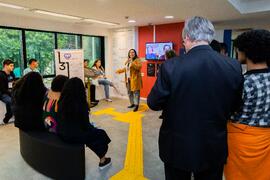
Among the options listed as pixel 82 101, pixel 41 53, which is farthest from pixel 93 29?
pixel 82 101

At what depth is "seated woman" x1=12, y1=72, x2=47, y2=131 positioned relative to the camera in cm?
260

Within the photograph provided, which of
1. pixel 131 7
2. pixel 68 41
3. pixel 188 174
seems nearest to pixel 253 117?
pixel 188 174

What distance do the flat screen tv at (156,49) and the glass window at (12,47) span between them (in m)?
3.37

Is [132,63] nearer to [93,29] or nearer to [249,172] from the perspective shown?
[93,29]

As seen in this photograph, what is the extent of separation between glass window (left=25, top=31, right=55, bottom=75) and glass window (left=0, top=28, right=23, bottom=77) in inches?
8.4

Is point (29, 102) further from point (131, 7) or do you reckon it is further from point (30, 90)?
point (131, 7)

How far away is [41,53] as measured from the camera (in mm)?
5871

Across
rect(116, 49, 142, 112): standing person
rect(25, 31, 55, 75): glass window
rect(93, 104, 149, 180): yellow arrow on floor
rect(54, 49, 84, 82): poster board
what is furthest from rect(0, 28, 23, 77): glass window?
rect(116, 49, 142, 112): standing person

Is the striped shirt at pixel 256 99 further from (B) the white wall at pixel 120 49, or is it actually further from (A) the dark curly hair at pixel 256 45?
(B) the white wall at pixel 120 49

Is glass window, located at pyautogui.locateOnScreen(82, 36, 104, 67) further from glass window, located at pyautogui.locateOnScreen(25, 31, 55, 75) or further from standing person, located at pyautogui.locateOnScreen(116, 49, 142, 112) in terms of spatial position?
standing person, located at pyautogui.locateOnScreen(116, 49, 142, 112)

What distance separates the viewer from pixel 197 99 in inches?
46.6

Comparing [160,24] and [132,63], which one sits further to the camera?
[160,24]

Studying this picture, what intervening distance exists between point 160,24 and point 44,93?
428 centimetres

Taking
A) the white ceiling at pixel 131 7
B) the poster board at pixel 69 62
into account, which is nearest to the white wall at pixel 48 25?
the poster board at pixel 69 62
